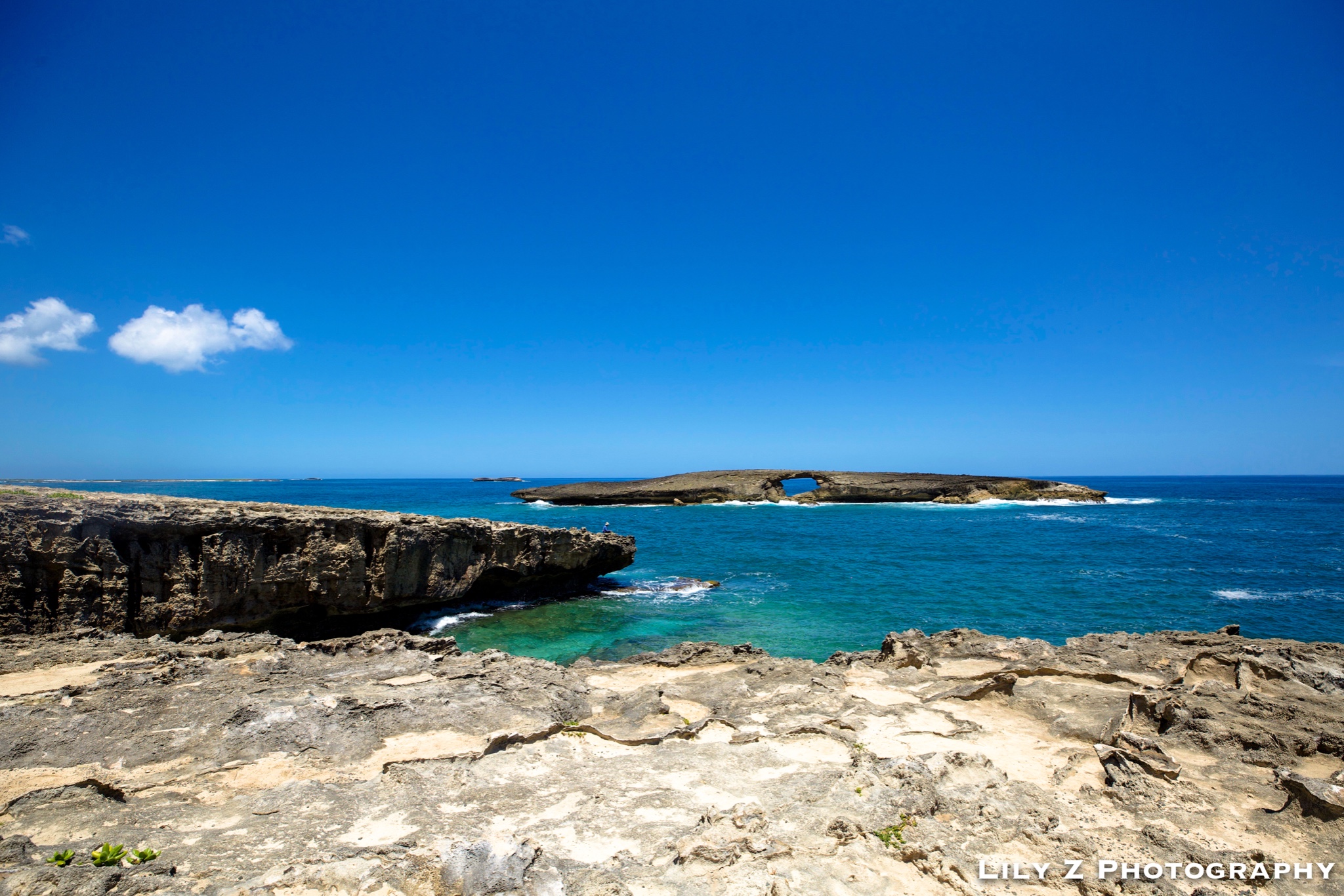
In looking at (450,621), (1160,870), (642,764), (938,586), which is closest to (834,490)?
(938,586)

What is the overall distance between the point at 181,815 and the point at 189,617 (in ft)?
38.1

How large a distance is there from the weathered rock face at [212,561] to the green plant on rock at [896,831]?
1600 cm

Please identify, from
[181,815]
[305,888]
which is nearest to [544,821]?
[305,888]

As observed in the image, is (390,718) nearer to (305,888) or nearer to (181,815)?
(181,815)

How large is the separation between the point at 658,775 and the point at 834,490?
76705 millimetres

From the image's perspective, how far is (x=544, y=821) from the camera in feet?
18.0

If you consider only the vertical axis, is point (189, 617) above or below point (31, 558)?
below

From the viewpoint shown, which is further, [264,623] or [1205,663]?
[264,623]

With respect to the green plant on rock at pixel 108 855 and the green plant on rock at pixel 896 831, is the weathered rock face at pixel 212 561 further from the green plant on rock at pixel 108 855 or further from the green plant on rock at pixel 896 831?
the green plant on rock at pixel 896 831

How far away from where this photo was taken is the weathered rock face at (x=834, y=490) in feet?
252

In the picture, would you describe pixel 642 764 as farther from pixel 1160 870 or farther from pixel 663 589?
pixel 663 589

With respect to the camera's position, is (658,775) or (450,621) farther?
(450,621)

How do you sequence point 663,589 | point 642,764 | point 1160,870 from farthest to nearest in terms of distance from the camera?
1. point 663,589
2. point 642,764
3. point 1160,870

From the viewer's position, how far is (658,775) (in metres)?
6.56
